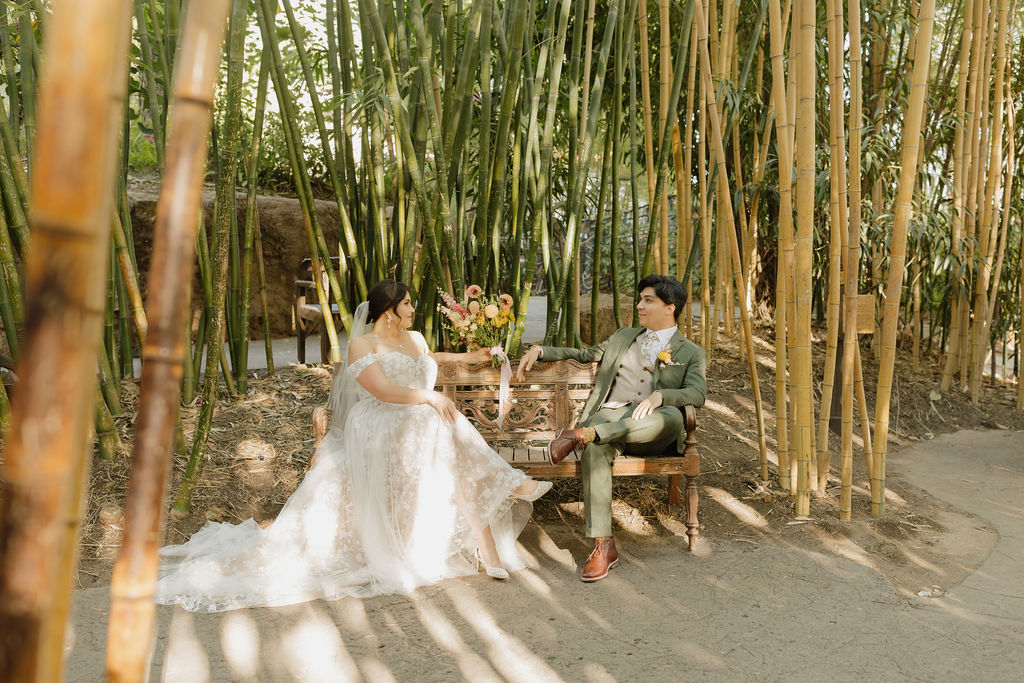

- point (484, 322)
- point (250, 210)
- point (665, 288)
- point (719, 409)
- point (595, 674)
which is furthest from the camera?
point (719, 409)

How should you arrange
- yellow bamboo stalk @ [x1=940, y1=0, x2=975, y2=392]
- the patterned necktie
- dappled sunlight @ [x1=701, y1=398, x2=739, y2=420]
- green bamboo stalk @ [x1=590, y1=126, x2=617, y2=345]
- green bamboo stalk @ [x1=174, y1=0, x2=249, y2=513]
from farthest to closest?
dappled sunlight @ [x1=701, y1=398, x2=739, y2=420] < yellow bamboo stalk @ [x1=940, y1=0, x2=975, y2=392] < green bamboo stalk @ [x1=590, y1=126, x2=617, y2=345] < the patterned necktie < green bamboo stalk @ [x1=174, y1=0, x2=249, y2=513]

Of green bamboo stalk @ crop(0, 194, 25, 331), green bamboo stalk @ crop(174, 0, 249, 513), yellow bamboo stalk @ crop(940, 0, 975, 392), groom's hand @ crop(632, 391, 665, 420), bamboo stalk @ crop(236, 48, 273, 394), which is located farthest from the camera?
yellow bamboo stalk @ crop(940, 0, 975, 392)

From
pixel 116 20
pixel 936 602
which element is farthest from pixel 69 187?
pixel 936 602

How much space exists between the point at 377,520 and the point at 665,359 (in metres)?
1.03

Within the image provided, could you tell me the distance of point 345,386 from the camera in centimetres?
275

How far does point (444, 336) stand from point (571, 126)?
0.96 m

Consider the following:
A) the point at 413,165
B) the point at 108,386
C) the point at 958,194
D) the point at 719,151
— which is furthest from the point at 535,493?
the point at 958,194

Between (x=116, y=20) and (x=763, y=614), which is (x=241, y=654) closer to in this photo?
(x=763, y=614)

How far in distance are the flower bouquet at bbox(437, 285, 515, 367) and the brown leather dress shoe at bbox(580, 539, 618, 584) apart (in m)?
0.77

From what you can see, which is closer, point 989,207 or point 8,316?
point 8,316

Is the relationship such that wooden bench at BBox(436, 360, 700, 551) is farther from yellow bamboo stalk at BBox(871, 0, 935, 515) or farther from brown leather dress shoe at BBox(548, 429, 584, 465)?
yellow bamboo stalk at BBox(871, 0, 935, 515)

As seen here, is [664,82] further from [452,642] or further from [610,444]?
[452,642]

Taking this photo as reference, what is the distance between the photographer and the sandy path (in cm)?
191

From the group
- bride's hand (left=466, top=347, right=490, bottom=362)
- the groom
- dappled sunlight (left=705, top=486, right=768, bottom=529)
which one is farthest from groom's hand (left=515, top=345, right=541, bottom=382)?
dappled sunlight (left=705, top=486, right=768, bottom=529)
